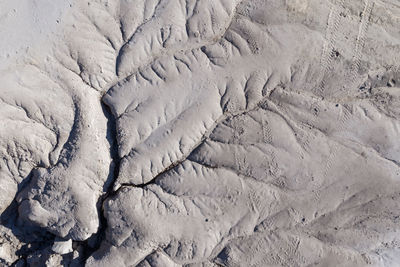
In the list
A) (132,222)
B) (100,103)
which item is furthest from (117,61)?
(132,222)

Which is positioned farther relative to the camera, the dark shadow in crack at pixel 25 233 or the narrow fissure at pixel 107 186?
the dark shadow in crack at pixel 25 233

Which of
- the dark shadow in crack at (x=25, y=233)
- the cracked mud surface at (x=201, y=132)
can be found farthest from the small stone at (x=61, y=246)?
the dark shadow in crack at (x=25, y=233)

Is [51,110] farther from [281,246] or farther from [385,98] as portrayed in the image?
[385,98]

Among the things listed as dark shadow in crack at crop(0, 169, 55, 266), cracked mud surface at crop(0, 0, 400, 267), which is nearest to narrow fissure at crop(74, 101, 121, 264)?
cracked mud surface at crop(0, 0, 400, 267)

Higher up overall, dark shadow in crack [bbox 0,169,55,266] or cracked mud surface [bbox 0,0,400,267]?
cracked mud surface [bbox 0,0,400,267]

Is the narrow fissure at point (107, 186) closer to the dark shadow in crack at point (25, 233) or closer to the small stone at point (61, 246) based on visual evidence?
the small stone at point (61, 246)

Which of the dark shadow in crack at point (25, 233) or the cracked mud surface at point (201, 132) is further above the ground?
the cracked mud surface at point (201, 132)

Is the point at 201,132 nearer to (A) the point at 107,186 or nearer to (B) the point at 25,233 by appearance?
(A) the point at 107,186

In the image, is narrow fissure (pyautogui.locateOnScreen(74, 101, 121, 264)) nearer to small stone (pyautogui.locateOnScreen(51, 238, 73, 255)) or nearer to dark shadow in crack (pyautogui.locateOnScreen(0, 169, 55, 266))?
small stone (pyautogui.locateOnScreen(51, 238, 73, 255))
